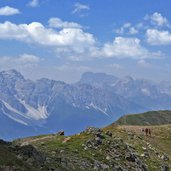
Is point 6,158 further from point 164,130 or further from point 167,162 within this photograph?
point 164,130

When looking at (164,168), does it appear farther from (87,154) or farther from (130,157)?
(87,154)

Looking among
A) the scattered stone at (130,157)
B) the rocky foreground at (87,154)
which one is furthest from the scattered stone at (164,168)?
the scattered stone at (130,157)

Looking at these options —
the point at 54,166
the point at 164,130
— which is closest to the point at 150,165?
the point at 54,166

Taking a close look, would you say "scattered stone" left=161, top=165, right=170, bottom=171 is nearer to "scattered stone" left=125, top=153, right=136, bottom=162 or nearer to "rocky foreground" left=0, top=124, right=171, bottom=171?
"rocky foreground" left=0, top=124, right=171, bottom=171

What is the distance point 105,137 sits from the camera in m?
73.9

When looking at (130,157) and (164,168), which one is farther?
(164,168)

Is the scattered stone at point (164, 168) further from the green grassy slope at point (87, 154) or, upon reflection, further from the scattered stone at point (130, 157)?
the scattered stone at point (130, 157)

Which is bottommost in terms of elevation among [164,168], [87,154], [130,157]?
[164,168]

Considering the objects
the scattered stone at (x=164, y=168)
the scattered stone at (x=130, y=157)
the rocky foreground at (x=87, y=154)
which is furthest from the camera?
the scattered stone at (x=164, y=168)

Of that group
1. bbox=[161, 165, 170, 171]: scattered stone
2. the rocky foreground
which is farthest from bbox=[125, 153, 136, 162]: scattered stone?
bbox=[161, 165, 170, 171]: scattered stone

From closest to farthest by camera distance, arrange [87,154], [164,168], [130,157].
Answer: [87,154] → [130,157] → [164,168]

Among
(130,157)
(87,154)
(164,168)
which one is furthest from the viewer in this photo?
(164,168)

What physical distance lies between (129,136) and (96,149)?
103 ft

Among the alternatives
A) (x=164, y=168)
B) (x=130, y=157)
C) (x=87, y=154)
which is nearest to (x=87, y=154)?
(x=87, y=154)
